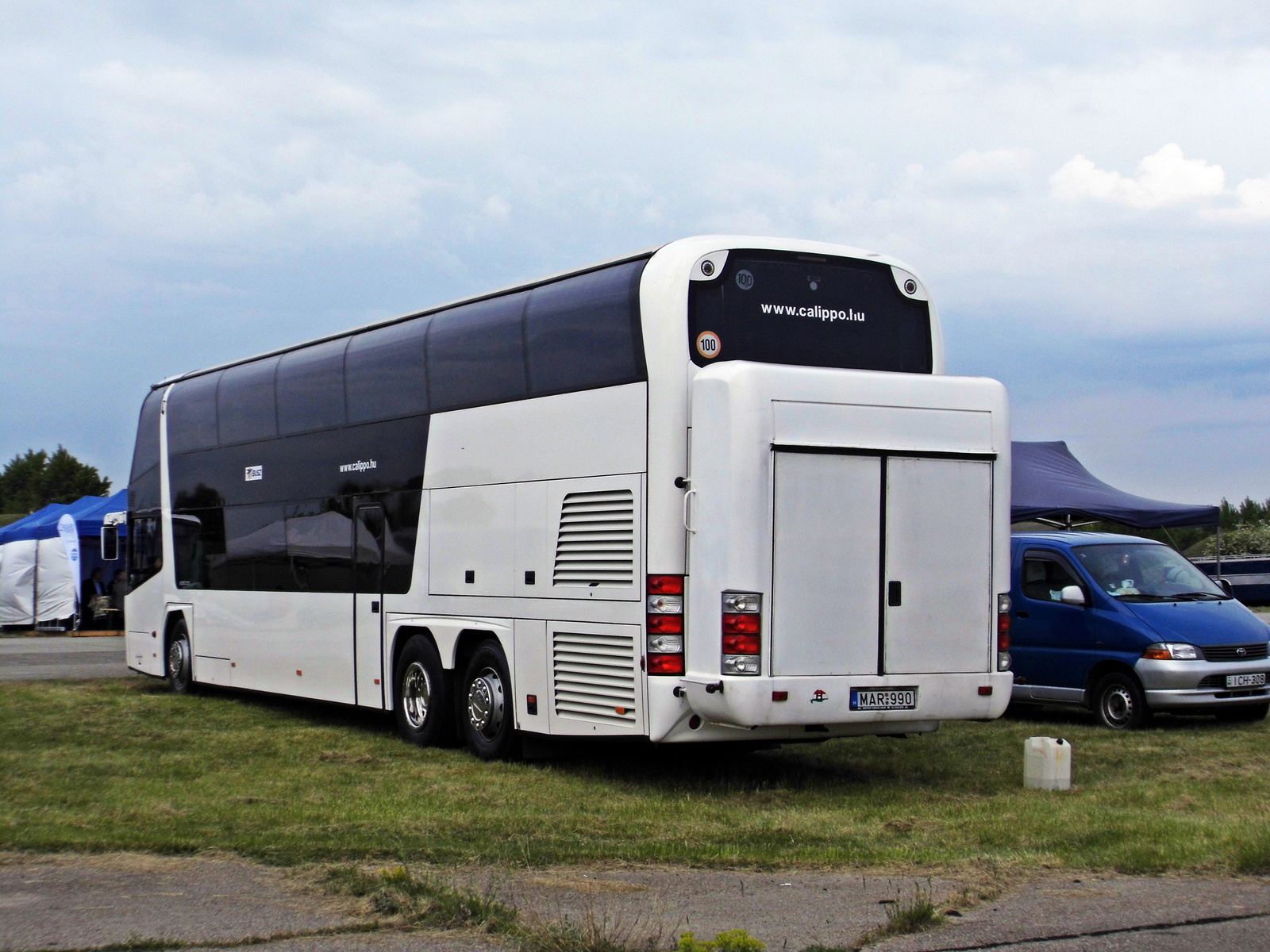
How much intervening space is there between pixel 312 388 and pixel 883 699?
302 inches

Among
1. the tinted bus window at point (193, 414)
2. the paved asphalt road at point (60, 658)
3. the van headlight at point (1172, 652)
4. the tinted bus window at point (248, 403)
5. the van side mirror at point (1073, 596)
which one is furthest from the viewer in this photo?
the paved asphalt road at point (60, 658)

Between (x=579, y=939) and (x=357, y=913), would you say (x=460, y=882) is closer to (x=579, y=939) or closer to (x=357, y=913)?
(x=357, y=913)

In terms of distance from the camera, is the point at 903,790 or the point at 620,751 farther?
the point at 620,751

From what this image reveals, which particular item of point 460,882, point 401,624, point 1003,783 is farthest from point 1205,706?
point 460,882

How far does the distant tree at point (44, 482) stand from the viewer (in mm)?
107125

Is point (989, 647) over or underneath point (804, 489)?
underneath

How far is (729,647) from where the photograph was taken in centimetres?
988

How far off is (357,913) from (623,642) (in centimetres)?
431

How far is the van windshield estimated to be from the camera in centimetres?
1530

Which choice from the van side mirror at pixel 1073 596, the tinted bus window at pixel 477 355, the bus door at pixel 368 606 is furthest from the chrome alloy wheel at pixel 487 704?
the van side mirror at pixel 1073 596

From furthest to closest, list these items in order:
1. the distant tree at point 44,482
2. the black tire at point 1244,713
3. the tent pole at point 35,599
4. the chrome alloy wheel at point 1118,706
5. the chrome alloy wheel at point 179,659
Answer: the distant tree at point 44,482 → the tent pole at point 35,599 → the chrome alloy wheel at point 179,659 → the black tire at point 1244,713 → the chrome alloy wheel at point 1118,706

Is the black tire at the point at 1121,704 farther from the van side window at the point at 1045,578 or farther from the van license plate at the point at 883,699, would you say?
the van license plate at the point at 883,699

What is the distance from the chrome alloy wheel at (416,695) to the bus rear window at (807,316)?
185 inches

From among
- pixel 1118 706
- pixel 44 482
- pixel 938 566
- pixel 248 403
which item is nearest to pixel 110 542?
pixel 248 403
